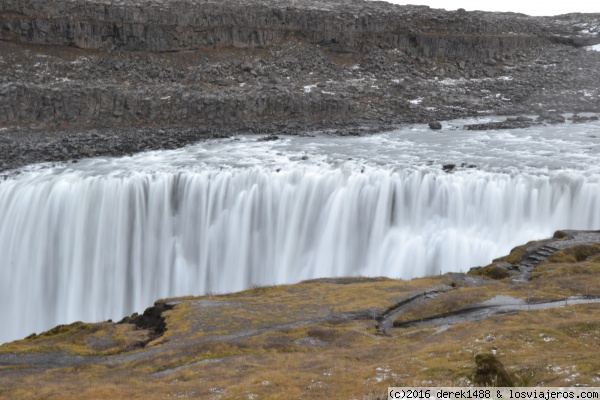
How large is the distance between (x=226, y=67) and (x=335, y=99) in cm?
1617

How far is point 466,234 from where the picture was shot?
41656 millimetres

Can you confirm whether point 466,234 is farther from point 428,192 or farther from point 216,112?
point 216,112

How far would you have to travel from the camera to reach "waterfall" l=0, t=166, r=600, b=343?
41.2 m

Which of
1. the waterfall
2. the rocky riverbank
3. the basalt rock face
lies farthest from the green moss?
the basalt rock face

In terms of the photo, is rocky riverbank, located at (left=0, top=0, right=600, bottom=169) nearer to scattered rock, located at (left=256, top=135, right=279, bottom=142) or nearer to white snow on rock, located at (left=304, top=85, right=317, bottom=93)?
white snow on rock, located at (left=304, top=85, right=317, bottom=93)

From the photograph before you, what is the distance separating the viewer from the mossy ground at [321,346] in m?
18.2

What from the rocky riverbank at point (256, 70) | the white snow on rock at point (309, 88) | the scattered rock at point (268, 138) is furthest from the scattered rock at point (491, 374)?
the white snow on rock at point (309, 88)

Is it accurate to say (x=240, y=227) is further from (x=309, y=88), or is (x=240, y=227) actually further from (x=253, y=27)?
(x=253, y=27)

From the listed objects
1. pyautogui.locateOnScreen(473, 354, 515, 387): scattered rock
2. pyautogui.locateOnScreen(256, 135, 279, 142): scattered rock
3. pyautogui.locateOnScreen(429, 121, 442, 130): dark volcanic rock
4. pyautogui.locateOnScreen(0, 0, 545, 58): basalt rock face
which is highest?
pyautogui.locateOnScreen(0, 0, 545, 58): basalt rock face

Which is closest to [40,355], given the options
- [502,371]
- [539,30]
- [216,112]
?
[502,371]

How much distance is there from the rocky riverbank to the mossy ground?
28.4m

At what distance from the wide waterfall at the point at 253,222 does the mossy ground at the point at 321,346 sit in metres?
7.66

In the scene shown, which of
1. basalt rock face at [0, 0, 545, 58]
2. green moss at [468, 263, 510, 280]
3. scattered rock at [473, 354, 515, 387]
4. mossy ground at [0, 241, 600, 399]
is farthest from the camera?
basalt rock face at [0, 0, 545, 58]

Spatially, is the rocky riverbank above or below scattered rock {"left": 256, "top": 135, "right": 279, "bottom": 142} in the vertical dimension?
above
